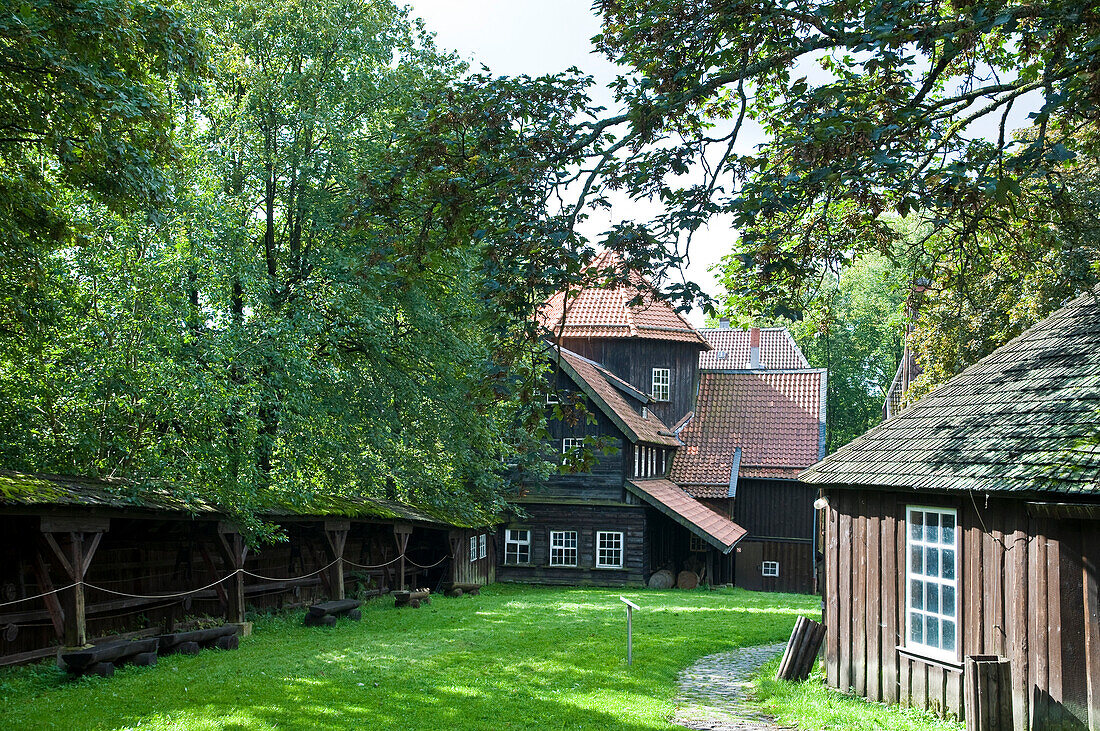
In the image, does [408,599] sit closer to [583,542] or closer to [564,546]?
[564,546]

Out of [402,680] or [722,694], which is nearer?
[402,680]

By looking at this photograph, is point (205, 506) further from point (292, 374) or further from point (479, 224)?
point (479, 224)

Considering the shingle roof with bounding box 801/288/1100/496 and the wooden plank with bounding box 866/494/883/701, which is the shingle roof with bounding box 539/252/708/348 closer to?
the shingle roof with bounding box 801/288/1100/496

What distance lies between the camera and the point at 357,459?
A: 22984 mm

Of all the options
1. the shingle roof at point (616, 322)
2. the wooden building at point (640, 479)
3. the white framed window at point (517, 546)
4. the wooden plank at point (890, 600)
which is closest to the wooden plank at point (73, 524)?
the wooden plank at point (890, 600)

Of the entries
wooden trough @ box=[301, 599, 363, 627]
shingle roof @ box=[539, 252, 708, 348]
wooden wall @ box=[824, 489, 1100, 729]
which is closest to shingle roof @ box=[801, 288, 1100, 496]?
wooden wall @ box=[824, 489, 1100, 729]

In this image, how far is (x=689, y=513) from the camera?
110 ft

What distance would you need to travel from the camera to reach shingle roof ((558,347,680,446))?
3319cm


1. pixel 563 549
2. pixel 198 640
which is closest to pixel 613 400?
pixel 563 549

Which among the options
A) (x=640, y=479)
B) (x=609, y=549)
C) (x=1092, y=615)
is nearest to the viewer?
(x=1092, y=615)

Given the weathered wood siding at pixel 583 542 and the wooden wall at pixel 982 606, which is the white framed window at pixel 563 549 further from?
the wooden wall at pixel 982 606

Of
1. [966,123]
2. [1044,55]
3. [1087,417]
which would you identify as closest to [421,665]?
[1087,417]

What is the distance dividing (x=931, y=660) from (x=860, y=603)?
1676 mm

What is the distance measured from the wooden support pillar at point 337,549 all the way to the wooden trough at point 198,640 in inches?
183
